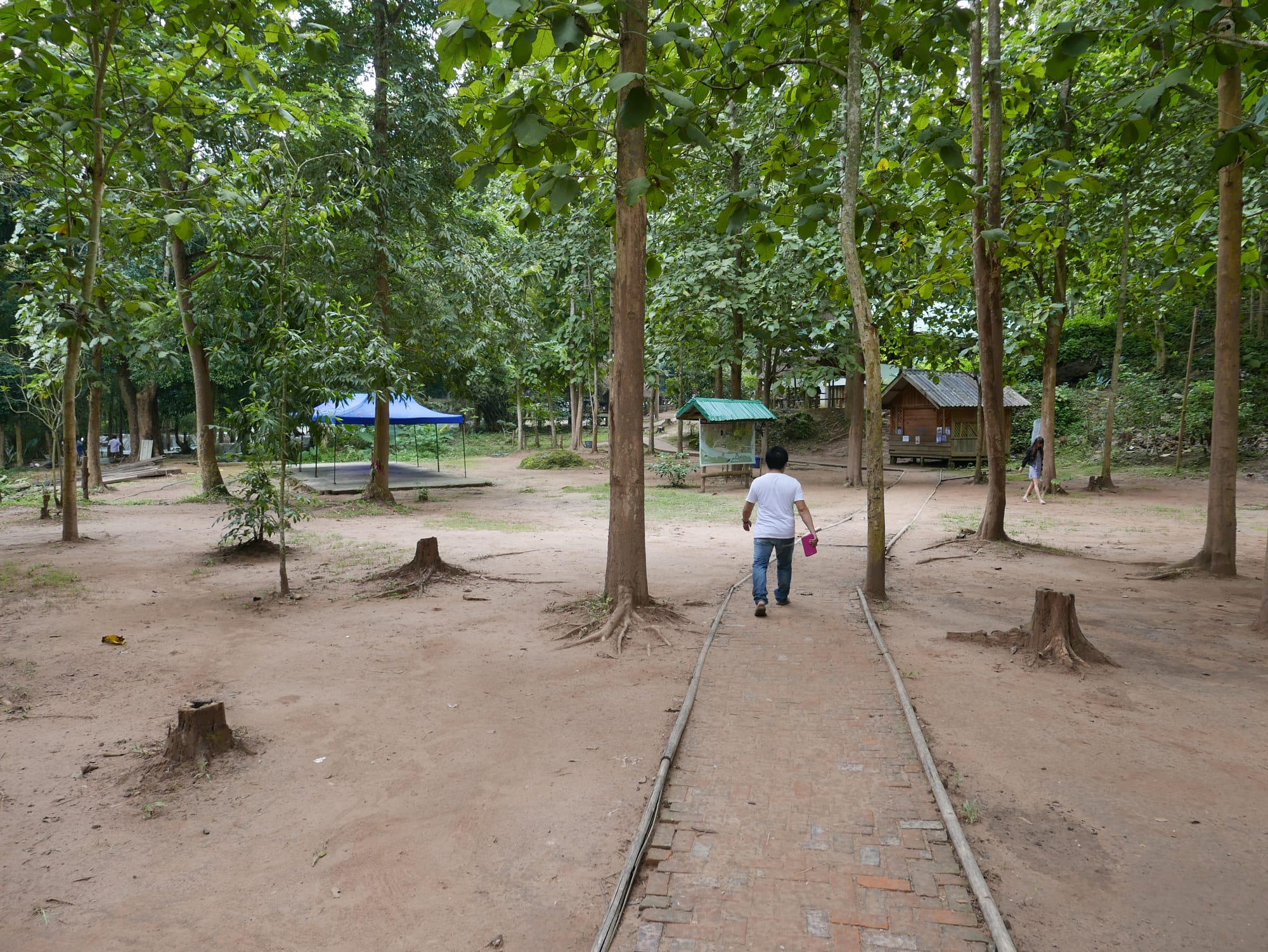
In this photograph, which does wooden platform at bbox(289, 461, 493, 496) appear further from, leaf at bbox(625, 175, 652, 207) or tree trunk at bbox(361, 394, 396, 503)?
leaf at bbox(625, 175, 652, 207)

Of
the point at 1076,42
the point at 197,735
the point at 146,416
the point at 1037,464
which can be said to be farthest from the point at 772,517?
the point at 146,416

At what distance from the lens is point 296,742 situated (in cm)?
460

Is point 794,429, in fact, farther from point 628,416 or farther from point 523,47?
point 523,47

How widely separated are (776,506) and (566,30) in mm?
5011

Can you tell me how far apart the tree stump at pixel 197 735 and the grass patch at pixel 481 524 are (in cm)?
948

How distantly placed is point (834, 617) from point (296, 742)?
15.5ft

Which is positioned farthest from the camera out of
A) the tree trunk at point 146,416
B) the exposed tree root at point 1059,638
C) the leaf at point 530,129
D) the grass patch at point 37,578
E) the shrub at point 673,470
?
the tree trunk at point 146,416

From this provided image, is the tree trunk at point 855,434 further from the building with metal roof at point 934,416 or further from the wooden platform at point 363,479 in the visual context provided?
the wooden platform at point 363,479

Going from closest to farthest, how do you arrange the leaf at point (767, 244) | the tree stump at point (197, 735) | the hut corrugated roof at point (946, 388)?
1. the tree stump at point (197, 735)
2. the leaf at point (767, 244)
3. the hut corrugated roof at point (946, 388)

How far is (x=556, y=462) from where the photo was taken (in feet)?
99.9

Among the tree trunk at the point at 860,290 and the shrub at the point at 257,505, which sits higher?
the tree trunk at the point at 860,290

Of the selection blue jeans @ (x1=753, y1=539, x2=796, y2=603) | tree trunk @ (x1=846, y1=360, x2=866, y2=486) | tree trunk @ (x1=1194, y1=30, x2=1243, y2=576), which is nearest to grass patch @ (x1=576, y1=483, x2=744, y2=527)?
tree trunk @ (x1=846, y1=360, x2=866, y2=486)

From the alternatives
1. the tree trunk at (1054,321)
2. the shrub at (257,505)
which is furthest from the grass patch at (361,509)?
the tree trunk at (1054,321)

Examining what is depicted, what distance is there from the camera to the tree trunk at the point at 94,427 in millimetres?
18734
